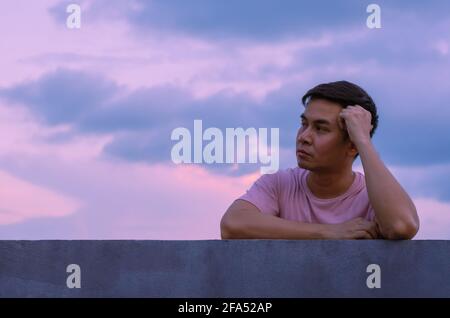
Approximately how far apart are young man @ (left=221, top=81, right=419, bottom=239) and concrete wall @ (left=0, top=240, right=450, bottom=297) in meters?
0.26

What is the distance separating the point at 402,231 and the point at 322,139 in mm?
596

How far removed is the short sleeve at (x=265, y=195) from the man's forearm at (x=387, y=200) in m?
0.46

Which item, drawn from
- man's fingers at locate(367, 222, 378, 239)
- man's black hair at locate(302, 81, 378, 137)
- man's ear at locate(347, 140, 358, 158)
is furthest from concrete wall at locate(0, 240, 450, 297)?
man's black hair at locate(302, 81, 378, 137)

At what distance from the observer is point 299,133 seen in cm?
408

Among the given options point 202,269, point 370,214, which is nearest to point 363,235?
point 370,214

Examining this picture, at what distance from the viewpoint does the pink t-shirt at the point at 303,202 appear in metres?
4.13

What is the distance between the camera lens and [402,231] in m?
3.71

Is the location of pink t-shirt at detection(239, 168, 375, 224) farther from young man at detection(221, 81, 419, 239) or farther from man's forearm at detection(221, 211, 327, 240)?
man's forearm at detection(221, 211, 327, 240)

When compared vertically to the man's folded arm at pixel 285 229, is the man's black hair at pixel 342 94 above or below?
above

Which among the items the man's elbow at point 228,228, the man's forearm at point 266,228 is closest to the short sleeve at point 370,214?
the man's forearm at point 266,228

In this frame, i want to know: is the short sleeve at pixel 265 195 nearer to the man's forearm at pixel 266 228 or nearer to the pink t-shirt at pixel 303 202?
the pink t-shirt at pixel 303 202

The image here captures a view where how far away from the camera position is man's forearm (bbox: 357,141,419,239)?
147 inches

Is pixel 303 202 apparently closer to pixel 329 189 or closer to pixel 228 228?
pixel 329 189
